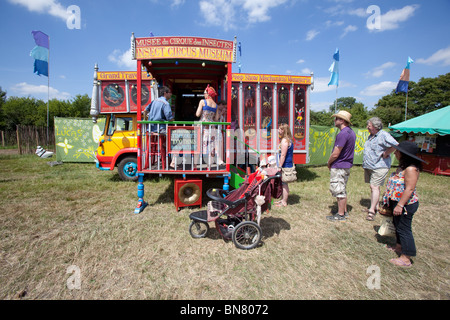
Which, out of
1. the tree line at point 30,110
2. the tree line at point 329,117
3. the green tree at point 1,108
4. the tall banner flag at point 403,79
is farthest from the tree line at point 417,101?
the green tree at point 1,108

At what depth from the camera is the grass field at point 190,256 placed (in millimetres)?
2463

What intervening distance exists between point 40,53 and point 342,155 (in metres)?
15.7

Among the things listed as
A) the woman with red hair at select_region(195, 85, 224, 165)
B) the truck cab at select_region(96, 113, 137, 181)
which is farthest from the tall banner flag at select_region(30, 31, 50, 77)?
the woman with red hair at select_region(195, 85, 224, 165)

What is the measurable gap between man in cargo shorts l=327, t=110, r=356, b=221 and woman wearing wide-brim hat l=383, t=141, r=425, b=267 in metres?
1.16

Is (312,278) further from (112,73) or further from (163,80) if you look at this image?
(112,73)

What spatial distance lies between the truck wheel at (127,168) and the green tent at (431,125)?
12.3 meters

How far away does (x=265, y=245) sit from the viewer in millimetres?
3480

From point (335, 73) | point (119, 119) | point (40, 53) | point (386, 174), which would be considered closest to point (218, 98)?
point (119, 119)

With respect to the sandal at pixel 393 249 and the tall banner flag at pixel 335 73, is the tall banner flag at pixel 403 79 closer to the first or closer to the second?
the tall banner flag at pixel 335 73

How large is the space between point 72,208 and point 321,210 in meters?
5.48

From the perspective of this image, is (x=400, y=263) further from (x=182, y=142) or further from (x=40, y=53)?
(x=40, y=53)

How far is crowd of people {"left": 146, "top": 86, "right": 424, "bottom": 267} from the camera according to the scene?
278cm

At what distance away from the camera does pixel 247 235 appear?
3375mm
